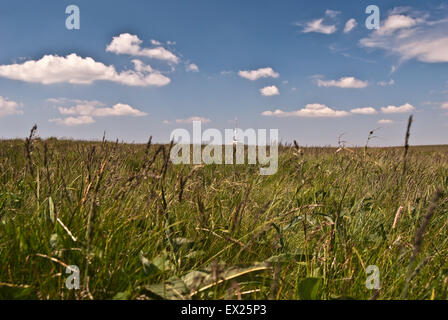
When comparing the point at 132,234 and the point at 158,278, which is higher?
the point at 132,234

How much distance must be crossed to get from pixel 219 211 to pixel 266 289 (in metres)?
1.00

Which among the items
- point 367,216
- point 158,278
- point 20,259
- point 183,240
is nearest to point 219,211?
point 183,240

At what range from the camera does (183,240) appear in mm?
1756

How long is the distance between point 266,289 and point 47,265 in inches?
43.6

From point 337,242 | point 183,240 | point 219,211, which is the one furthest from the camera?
point 219,211

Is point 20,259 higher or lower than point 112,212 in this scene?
lower

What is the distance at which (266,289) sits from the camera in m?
1.65
